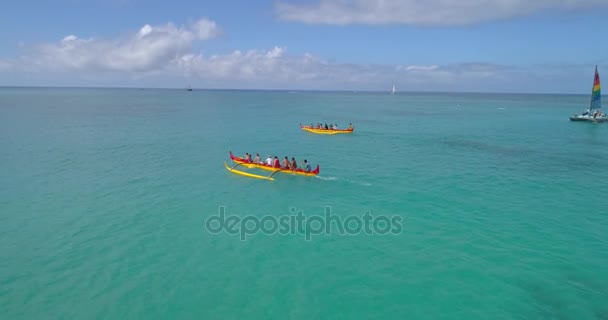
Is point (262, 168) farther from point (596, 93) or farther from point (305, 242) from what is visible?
point (596, 93)

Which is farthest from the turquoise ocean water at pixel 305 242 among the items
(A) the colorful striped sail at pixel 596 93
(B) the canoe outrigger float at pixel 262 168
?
(A) the colorful striped sail at pixel 596 93

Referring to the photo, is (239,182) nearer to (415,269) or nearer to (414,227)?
(414,227)

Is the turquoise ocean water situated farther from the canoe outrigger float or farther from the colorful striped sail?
the colorful striped sail

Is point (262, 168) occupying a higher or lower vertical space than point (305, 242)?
higher

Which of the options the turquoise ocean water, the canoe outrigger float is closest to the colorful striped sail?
the turquoise ocean water

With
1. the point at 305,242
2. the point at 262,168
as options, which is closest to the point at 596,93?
the point at 262,168

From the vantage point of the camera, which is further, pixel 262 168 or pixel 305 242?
pixel 262 168

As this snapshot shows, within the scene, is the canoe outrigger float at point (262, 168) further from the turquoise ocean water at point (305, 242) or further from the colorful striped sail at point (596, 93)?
the colorful striped sail at point (596, 93)

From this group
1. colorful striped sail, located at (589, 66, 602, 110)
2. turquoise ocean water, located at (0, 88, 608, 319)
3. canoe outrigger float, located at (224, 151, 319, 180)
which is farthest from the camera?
colorful striped sail, located at (589, 66, 602, 110)

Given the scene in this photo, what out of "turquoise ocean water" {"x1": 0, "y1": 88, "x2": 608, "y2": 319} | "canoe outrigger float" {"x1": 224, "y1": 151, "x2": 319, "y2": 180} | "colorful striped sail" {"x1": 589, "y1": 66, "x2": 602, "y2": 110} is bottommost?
"turquoise ocean water" {"x1": 0, "y1": 88, "x2": 608, "y2": 319}

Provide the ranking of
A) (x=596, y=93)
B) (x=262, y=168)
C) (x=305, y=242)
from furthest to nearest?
1. (x=596, y=93)
2. (x=262, y=168)
3. (x=305, y=242)

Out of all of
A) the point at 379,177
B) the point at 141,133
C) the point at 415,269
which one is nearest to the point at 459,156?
the point at 379,177
